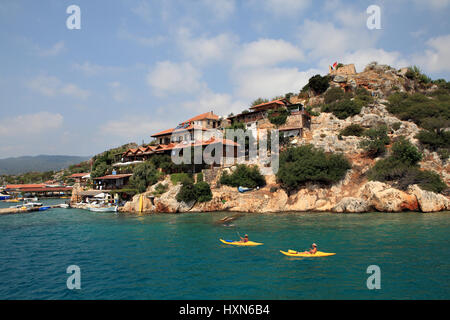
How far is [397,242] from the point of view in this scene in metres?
19.9

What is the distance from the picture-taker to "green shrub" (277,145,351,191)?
3747cm

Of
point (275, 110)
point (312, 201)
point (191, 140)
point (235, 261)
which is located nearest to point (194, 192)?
point (312, 201)

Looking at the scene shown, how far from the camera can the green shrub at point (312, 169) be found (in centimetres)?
3747

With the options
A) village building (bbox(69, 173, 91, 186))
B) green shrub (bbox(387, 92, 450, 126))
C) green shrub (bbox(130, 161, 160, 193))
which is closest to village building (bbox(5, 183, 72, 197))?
village building (bbox(69, 173, 91, 186))

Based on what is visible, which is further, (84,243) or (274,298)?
(84,243)

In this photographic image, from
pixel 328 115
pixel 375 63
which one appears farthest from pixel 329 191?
pixel 375 63

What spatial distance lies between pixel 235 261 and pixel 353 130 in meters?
39.9

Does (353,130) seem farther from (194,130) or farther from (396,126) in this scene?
(194,130)

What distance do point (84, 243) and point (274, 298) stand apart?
18.4 m

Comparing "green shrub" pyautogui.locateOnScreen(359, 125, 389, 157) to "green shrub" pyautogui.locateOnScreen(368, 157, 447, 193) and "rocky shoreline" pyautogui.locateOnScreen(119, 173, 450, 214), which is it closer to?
"green shrub" pyautogui.locateOnScreen(368, 157, 447, 193)

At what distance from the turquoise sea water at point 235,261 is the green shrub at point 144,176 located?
56.1ft

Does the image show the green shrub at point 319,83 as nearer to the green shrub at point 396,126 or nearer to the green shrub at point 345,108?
the green shrub at point 345,108

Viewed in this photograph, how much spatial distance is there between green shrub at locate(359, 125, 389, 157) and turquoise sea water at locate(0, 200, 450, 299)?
13325 mm
